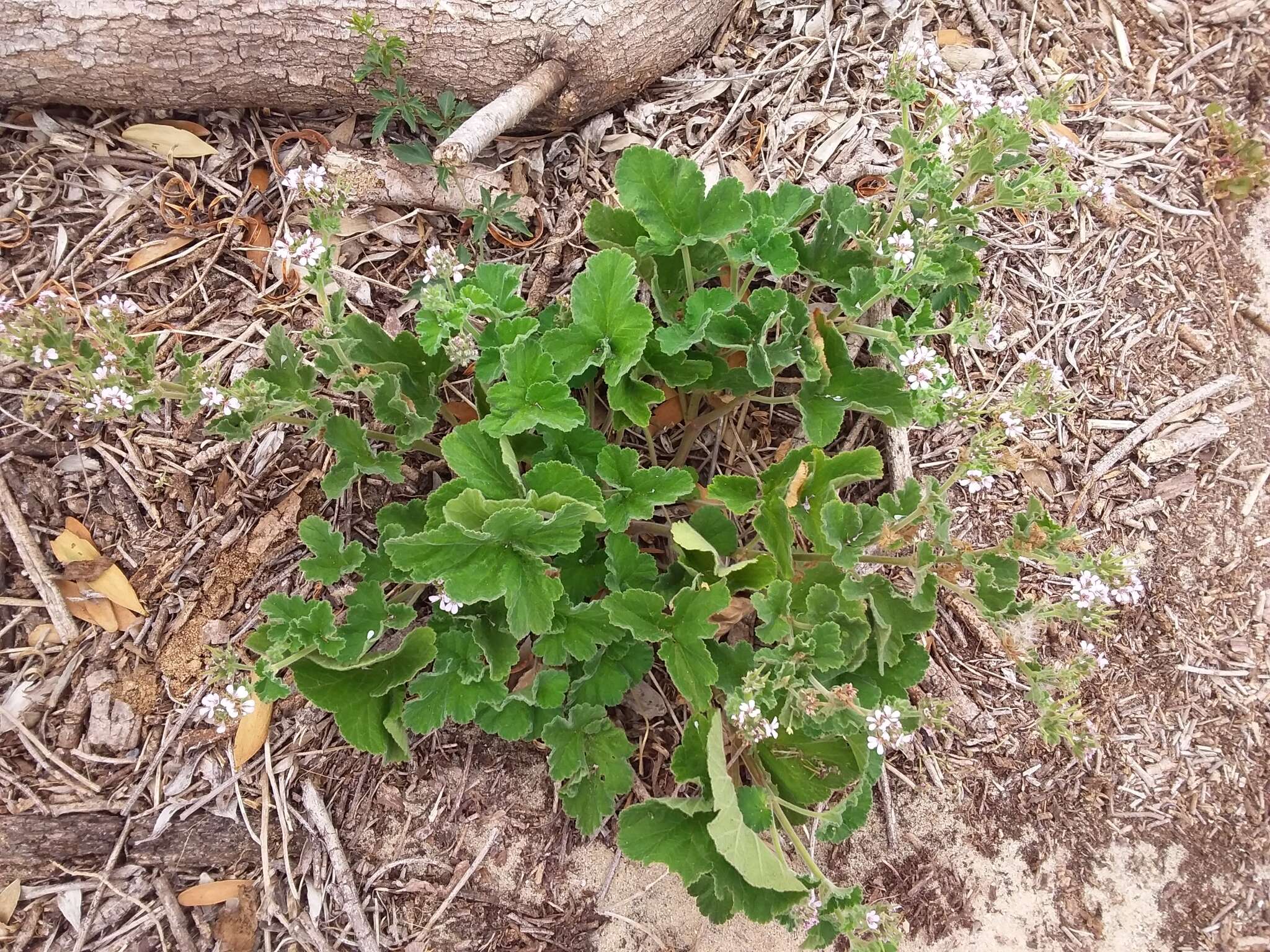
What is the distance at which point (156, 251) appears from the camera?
3.21 m

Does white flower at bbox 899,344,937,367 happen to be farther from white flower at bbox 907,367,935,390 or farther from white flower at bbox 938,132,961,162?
white flower at bbox 938,132,961,162

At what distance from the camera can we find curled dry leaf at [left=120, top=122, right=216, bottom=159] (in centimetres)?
326

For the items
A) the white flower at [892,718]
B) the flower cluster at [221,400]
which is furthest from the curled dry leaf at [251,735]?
the white flower at [892,718]

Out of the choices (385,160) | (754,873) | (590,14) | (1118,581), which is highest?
(590,14)

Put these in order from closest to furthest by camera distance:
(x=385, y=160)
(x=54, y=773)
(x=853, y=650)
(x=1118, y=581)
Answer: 1. (x=1118, y=581)
2. (x=853, y=650)
3. (x=54, y=773)
4. (x=385, y=160)

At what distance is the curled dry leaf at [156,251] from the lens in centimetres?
318

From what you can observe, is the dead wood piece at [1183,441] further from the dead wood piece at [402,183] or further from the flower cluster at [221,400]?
the flower cluster at [221,400]

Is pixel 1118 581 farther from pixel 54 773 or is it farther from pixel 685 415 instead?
pixel 54 773

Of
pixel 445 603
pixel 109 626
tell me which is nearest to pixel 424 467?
pixel 445 603

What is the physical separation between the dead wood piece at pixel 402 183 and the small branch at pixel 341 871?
2.16 metres

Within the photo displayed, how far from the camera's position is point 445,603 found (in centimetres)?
249

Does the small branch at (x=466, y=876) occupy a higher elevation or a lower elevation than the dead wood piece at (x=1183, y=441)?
lower

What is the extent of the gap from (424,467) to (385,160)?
1227 mm

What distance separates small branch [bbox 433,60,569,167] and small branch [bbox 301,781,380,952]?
218 centimetres
